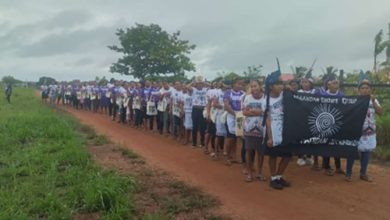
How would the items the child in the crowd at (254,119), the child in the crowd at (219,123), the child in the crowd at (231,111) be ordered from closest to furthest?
the child in the crowd at (254,119) < the child in the crowd at (231,111) < the child in the crowd at (219,123)

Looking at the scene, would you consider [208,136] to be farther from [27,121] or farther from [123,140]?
[27,121]

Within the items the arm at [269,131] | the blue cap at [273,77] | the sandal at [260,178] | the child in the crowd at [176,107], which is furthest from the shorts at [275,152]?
the child in the crowd at [176,107]

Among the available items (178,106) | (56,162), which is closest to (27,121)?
(178,106)

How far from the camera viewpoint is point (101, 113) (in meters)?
27.4

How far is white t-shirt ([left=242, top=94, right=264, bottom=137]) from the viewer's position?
9055 mm

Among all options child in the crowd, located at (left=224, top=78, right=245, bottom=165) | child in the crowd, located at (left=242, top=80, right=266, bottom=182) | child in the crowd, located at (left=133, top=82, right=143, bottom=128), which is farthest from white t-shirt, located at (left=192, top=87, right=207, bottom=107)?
child in the crowd, located at (left=133, top=82, right=143, bottom=128)

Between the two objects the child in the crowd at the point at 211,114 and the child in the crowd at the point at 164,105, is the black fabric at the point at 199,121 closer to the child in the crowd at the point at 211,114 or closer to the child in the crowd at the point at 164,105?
the child in the crowd at the point at 211,114

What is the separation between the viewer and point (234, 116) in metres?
10.8

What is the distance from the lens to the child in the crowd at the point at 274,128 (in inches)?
344

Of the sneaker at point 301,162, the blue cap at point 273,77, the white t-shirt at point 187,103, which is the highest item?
the blue cap at point 273,77

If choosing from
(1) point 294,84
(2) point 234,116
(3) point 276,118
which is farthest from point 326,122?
(2) point 234,116

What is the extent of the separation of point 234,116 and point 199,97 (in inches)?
106

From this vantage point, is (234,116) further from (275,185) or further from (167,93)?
(167,93)

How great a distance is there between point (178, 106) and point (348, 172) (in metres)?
6.55
